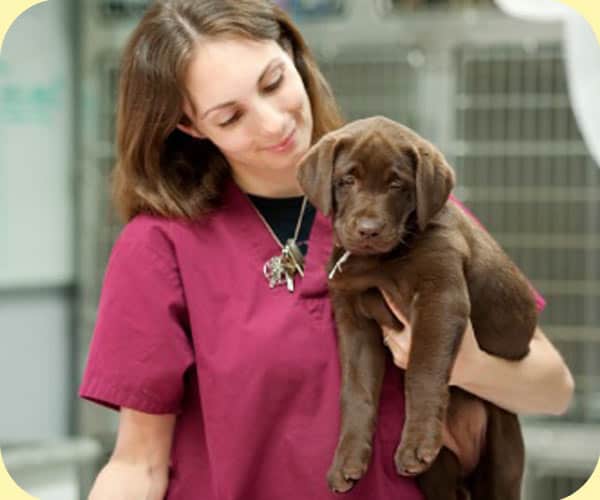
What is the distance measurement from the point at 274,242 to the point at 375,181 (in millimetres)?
274

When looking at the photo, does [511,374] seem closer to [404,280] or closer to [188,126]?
[404,280]

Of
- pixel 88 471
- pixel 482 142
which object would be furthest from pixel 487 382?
pixel 88 471

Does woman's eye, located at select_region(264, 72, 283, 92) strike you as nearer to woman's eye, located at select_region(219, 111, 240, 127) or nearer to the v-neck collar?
woman's eye, located at select_region(219, 111, 240, 127)

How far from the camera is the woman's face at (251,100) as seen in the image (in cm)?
152

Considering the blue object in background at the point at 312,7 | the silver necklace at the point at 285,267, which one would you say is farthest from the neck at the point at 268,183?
the blue object in background at the point at 312,7

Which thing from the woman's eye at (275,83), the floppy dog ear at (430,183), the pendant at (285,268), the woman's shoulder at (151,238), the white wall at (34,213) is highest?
the woman's eye at (275,83)

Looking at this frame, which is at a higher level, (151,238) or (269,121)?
(269,121)

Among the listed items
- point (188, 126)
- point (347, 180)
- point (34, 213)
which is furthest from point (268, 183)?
point (34, 213)

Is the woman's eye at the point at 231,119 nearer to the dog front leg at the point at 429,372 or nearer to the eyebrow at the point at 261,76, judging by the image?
the eyebrow at the point at 261,76

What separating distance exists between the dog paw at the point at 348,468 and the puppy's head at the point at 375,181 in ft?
0.89

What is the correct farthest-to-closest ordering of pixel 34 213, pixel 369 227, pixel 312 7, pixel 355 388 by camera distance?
pixel 34 213
pixel 312 7
pixel 355 388
pixel 369 227

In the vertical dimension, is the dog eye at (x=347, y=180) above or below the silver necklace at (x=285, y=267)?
above

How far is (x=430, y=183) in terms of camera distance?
1.40 meters

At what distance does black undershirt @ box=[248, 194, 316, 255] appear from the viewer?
1.63m
